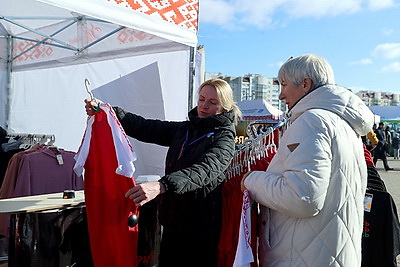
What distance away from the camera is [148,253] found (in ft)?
7.95

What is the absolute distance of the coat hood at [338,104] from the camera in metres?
1.41

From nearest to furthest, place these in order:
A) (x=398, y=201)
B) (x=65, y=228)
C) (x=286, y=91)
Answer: (x=286, y=91) < (x=65, y=228) < (x=398, y=201)

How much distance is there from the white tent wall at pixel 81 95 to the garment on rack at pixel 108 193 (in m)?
2.32

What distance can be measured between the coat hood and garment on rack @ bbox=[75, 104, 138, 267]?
2.99 ft

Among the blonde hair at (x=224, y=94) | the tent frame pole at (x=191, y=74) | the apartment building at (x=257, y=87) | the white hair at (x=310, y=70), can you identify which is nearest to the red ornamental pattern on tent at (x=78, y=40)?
the tent frame pole at (x=191, y=74)

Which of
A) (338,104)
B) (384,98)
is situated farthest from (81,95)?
(384,98)

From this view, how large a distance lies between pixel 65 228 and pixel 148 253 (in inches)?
22.4

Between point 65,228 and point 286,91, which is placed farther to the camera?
point 65,228

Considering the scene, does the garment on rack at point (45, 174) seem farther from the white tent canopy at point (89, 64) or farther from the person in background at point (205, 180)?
the person in background at point (205, 180)

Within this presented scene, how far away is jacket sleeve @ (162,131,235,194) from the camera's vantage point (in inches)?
62.6

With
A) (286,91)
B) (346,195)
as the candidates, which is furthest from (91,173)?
(346,195)

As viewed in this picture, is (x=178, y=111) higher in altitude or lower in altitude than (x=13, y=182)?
higher

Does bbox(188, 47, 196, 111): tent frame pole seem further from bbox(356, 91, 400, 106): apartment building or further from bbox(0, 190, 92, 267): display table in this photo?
bbox(356, 91, 400, 106): apartment building

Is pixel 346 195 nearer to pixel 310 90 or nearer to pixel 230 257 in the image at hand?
pixel 310 90
